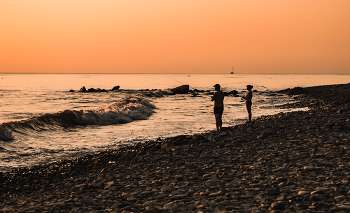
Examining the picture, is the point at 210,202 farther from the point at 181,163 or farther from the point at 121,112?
the point at 121,112

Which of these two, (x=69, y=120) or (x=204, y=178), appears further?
(x=69, y=120)

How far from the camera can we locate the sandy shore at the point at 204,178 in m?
5.46

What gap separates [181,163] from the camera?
8695mm

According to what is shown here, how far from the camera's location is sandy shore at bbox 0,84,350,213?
5.46 meters

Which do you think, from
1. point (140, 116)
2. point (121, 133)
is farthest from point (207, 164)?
point (140, 116)

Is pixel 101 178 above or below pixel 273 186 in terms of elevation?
below

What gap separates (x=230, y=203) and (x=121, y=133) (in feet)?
40.8

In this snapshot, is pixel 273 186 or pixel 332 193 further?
Answer: pixel 273 186

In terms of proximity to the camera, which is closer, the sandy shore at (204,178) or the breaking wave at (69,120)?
the sandy shore at (204,178)

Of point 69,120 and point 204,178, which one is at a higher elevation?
point 204,178

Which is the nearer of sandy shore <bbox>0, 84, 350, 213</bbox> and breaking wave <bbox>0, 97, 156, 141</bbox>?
sandy shore <bbox>0, 84, 350, 213</bbox>

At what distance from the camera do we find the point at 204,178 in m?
7.04

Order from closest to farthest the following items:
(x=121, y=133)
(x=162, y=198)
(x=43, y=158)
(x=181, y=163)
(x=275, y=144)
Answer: (x=162, y=198)
(x=181, y=163)
(x=275, y=144)
(x=43, y=158)
(x=121, y=133)

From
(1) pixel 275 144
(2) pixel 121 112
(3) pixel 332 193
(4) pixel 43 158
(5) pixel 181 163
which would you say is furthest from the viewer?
(2) pixel 121 112
